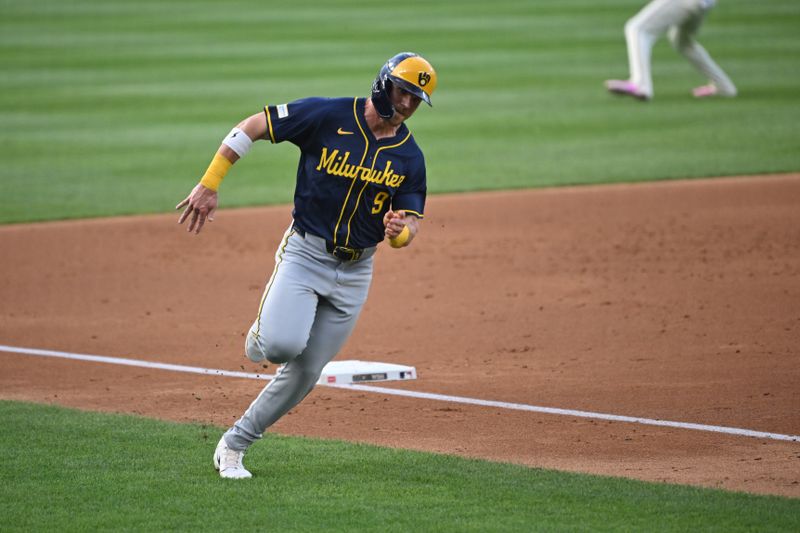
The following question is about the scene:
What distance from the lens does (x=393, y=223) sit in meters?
6.40

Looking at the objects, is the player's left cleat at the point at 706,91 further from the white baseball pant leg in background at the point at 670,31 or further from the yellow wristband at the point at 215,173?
the yellow wristband at the point at 215,173

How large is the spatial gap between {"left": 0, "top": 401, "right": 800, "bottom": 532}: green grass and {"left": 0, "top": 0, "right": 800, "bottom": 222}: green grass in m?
7.97

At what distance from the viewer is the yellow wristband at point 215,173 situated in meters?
6.52

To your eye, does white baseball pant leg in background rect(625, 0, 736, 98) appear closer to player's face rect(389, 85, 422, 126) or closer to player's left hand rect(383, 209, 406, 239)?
player's face rect(389, 85, 422, 126)

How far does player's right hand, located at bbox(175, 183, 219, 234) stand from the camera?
254 inches

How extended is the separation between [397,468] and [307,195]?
1.45m

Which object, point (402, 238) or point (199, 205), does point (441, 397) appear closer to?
point (402, 238)

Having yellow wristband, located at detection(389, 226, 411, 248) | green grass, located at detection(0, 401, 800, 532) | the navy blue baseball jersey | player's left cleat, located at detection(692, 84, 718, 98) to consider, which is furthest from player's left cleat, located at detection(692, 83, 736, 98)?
yellow wristband, located at detection(389, 226, 411, 248)

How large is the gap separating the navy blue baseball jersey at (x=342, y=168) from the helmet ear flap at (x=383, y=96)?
13 cm

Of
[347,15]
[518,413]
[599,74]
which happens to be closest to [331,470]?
[518,413]

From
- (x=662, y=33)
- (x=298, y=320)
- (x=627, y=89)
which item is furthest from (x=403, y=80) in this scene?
(x=662, y=33)

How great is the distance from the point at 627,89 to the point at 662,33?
0.97 m

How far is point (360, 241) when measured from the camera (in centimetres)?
660

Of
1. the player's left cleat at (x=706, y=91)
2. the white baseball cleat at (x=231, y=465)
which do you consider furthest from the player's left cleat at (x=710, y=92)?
the white baseball cleat at (x=231, y=465)
